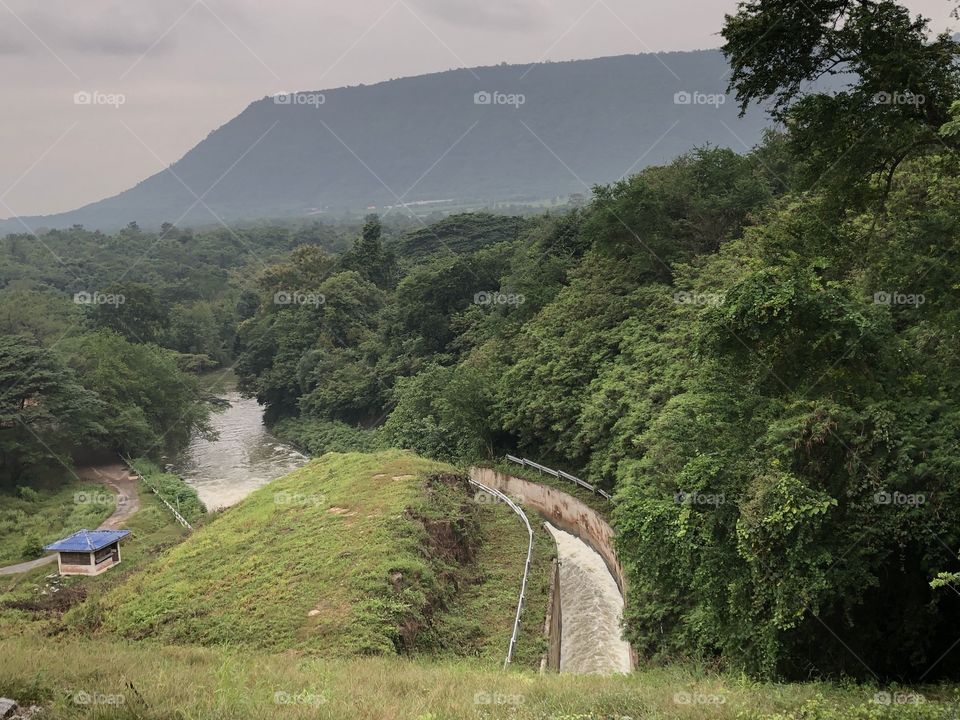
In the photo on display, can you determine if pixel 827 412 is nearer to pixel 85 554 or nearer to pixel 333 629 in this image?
pixel 333 629

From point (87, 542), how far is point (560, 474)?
16.5 metres

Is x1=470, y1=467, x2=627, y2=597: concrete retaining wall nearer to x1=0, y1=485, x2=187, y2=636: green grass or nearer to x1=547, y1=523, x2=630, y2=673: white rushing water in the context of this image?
x1=547, y1=523, x2=630, y2=673: white rushing water

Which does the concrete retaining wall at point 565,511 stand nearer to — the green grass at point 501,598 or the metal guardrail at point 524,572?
the metal guardrail at point 524,572

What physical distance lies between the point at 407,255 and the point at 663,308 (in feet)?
210

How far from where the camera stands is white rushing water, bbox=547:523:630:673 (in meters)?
17.8

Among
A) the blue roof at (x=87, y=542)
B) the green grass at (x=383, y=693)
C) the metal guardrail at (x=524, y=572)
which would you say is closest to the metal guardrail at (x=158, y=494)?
the blue roof at (x=87, y=542)

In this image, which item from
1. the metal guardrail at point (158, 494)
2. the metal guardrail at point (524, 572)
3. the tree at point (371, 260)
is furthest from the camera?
the tree at point (371, 260)

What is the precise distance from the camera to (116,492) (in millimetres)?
37938

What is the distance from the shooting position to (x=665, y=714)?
8562mm

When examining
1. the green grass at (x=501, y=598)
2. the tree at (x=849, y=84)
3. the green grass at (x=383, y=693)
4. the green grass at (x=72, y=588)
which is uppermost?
the tree at (x=849, y=84)

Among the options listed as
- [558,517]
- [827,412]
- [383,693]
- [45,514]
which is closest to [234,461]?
[45,514]

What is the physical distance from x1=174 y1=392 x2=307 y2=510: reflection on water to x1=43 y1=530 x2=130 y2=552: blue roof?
36.4 feet

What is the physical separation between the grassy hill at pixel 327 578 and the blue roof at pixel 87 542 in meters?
3.22

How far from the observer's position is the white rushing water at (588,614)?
17.8 meters
